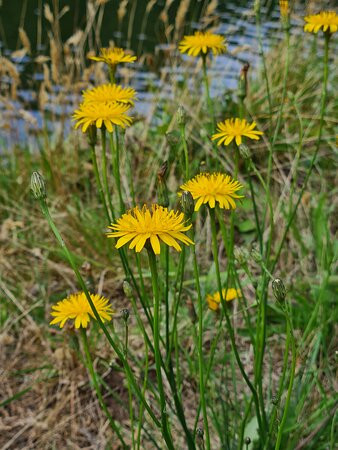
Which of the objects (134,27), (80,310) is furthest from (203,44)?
(134,27)

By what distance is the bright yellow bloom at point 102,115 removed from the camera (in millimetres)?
1096

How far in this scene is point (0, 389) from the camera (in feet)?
5.87

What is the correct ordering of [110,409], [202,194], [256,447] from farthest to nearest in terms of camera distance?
[110,409] → [256,447] → [202,194]

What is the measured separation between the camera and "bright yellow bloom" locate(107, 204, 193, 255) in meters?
0.86

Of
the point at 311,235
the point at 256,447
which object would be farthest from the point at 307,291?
the point at 256,447

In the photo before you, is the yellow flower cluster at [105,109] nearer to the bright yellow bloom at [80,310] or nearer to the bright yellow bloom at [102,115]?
the bright yellow bloom at [102,115]

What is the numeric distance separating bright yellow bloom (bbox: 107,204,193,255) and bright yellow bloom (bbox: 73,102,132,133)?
0.79 ft

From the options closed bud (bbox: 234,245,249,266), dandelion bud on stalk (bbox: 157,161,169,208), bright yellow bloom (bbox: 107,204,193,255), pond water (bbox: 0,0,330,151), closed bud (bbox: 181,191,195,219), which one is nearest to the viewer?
bright yellow bloom (bbox: 107,204,193,255)

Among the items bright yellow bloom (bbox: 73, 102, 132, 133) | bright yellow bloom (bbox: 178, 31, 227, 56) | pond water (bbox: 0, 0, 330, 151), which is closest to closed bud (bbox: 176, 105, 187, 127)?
bright yellow bloom (bbox: 73, 102, 132, 133)

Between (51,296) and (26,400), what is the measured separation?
41 centimetres

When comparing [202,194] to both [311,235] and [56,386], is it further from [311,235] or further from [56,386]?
[311,235]

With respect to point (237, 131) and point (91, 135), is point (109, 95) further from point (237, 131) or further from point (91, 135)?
point (237, 131)

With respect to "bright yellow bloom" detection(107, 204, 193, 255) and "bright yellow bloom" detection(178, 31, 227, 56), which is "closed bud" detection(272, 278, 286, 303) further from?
"bright yellow bloom" detection(178, 31, 227, 56)

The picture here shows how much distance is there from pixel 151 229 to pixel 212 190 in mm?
185
